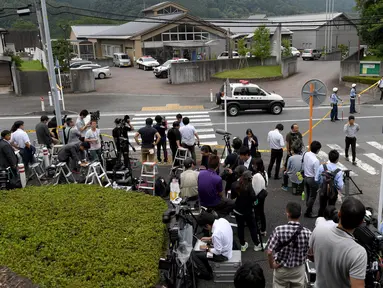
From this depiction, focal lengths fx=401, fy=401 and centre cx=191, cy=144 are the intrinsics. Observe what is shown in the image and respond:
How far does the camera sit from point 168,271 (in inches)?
254

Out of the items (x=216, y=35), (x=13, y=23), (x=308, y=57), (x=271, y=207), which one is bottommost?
(x=271, y=207)

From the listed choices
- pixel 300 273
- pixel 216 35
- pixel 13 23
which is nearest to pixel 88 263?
pixel 300 273

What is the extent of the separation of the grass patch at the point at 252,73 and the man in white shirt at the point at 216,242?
2692cm

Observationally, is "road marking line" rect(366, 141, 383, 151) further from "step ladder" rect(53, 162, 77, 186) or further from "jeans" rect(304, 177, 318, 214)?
"step ladder" rect(53, 162, 77, 186)

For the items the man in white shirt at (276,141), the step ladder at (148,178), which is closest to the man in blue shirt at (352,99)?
the man in white shirt at (276,141)

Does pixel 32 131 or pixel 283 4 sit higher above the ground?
pixel 283 4

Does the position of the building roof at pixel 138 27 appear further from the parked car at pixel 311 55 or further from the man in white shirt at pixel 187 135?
the man in white shirt at pixel 187 135

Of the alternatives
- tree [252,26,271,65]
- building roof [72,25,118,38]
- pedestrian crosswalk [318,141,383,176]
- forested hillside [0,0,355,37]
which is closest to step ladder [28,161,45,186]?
pedestrian crosswalk [318,141,383,176]

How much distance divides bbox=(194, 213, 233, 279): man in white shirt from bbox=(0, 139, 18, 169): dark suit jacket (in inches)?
260

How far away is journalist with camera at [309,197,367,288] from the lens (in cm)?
409

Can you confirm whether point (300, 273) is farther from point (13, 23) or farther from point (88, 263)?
point (13, 23)

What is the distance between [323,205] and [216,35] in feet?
142

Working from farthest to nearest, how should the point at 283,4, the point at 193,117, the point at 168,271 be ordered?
the point at 283,4 < the point at 193,117 < the point at 168,271

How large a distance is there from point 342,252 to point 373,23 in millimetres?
32472
